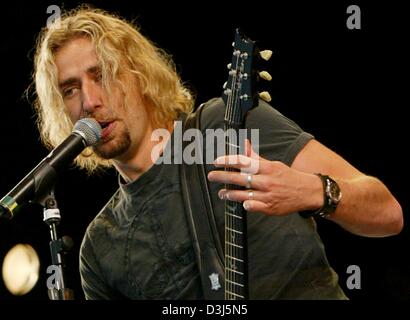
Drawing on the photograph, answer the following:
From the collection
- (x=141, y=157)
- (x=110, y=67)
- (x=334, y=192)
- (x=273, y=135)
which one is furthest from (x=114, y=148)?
(x=334, y=192)

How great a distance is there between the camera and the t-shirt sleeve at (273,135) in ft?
7.74

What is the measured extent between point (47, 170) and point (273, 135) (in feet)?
2.41

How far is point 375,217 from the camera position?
2.25 meters

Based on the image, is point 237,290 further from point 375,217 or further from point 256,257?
point 375,217

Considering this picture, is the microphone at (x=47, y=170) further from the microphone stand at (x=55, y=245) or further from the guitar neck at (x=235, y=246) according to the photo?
Result: the guitar neck at (x=235, y=246)

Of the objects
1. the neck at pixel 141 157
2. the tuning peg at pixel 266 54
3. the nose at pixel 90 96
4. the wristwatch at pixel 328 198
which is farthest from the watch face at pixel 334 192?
the nose at pixel 90 96

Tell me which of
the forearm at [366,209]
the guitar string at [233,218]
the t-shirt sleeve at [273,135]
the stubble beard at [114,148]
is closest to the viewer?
the forearm at [366,209]

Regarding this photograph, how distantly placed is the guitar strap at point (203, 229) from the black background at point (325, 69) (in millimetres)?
808

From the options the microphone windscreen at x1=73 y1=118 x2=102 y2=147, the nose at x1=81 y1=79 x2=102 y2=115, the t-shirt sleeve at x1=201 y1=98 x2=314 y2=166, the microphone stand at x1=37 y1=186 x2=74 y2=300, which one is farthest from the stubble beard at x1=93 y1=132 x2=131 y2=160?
the microphone stand at x1=37 y1=186 x2=74 y2=300

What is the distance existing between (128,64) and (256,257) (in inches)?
35.6

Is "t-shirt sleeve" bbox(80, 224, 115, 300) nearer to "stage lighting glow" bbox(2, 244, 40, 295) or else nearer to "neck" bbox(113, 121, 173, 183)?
"stage lighting glow" bbox(2, 244, 40, 295)

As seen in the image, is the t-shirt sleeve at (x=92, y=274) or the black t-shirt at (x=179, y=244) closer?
the black t-shirt at (x=179, y=244)

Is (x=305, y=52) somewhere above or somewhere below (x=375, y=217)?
above
